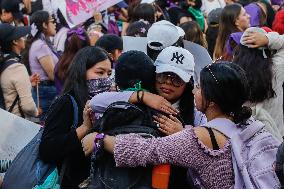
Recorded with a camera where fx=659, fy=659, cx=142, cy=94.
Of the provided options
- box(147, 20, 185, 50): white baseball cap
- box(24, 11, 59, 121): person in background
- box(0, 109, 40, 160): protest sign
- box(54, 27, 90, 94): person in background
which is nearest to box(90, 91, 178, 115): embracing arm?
box(0, 109, 40, 160): protest sign

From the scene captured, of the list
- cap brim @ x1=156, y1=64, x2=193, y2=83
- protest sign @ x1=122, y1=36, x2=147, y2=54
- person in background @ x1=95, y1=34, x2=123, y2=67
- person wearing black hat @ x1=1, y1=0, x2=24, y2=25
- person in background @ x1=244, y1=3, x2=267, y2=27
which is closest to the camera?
cap brim @ x1=156, y1=64, x2=193, y2=83

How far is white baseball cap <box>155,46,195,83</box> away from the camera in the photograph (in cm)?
359

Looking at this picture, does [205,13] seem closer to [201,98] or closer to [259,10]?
[259,10]

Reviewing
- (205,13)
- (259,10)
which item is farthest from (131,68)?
(205,13)

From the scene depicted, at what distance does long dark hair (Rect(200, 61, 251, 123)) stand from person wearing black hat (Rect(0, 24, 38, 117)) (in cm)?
325

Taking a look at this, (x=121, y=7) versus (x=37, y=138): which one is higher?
(x=37, y=138)

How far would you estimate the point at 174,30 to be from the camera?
5078 millimetres

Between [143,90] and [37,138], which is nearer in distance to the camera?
[143,90]

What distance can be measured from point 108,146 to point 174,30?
1940 mm

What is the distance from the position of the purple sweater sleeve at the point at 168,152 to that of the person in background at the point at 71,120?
581 millimetres

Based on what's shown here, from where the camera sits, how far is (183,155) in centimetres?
324

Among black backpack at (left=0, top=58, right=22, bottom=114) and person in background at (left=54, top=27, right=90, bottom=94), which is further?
person in background at (left=54, top=27, right=90, bottom=94)

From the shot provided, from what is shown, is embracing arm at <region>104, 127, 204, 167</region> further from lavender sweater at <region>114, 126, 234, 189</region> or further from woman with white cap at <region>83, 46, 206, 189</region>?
woman with white cap at <region>83, 46, 206, 189</region>

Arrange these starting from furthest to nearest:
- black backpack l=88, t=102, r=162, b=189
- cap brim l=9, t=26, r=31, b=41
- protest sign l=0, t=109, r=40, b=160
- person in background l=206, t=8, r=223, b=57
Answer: person in background l=206, t=8, r=223, b=57 < cap brim l=9, t=26, r=31, b=41 < protest sign l=0, t=109, r=40, b=160 < black backpack l=88, t=102, r=162, b=189
